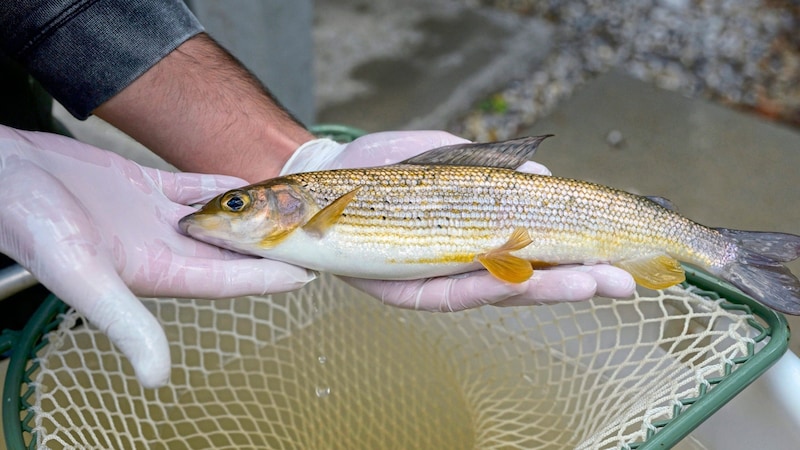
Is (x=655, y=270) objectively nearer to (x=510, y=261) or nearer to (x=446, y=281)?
(x=510, y=261)

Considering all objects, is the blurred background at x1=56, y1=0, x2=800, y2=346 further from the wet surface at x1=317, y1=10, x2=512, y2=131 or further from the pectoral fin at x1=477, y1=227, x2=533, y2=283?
the pectoral fin at x1=477, y1=227, x2=533, y2=283

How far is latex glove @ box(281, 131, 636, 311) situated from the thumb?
2.34 ft

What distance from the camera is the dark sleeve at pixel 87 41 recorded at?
1.80 meters

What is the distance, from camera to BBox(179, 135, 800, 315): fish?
1696 millimetres

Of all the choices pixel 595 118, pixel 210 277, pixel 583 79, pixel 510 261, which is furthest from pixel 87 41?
pixel 583 79

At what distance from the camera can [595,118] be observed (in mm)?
3982

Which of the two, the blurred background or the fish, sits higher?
the fish

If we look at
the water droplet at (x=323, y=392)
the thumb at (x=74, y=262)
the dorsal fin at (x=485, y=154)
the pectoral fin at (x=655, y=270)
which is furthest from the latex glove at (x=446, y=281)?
the thumb at (x=74, y=262)

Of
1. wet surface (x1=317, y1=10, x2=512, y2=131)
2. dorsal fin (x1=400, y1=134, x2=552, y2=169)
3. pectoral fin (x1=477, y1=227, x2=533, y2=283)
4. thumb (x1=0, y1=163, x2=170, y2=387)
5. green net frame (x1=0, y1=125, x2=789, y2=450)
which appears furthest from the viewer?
wet surface (x1=317, y1=10, x2=512, y2=131)

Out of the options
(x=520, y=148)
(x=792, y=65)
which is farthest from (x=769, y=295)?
(x=792, y=65)

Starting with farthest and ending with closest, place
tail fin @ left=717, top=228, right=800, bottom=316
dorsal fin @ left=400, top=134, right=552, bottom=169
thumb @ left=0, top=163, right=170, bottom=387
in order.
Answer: dorsal fin @ left=400, top=134, right=552, bottom=169
tail fin @ left=717, top=228, right=800, bottom=316
thumb @ left=0, top=163, right=170, bottom=387

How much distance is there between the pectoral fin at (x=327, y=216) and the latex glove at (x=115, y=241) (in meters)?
0.12

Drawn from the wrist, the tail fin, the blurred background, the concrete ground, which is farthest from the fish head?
the concrete ground

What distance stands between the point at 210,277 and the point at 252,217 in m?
0.16
